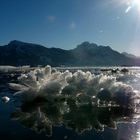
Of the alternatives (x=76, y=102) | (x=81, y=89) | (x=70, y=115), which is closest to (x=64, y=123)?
(x=70, y=115)

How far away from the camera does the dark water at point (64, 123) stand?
37.6 metres

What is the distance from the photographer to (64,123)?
4431 centimetres

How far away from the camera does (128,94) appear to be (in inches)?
2056

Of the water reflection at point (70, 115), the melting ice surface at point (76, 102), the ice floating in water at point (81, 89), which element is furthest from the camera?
the ice floating in water at point (81, 89)

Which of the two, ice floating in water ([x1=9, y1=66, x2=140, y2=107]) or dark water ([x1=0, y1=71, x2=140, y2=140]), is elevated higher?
ice floating in water ([x1=9, y1=66, x2=140, y2=107])

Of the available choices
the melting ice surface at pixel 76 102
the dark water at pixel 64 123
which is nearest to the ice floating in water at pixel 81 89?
the melting ice surface at pixel 76 102

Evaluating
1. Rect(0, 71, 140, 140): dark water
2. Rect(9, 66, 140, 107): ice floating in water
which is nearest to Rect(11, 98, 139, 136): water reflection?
Rect(0, 71, 140, 140): dark water

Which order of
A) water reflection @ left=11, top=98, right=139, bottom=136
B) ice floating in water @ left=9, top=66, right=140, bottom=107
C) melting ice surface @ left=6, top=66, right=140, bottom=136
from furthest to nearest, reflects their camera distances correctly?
ice floating in water @ left=9, top=66, right=140, bottom=107 < melting ice surface @ left=6, top=66, right=140, bottom=136 < water reflection @ left=11, top=98, right=139, bottom=136

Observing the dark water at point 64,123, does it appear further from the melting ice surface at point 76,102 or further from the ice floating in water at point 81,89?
the ice floating in water at point 81,89

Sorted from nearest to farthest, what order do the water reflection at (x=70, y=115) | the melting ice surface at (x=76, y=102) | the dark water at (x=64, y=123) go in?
the dark water at (x=64, y=123) → the water reflection at (x=70, y=115) → the melting ice surface at (x=76, y=102)

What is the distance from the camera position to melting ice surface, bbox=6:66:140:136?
45503 mm

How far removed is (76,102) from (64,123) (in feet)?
57.1

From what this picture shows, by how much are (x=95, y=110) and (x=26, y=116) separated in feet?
33.7

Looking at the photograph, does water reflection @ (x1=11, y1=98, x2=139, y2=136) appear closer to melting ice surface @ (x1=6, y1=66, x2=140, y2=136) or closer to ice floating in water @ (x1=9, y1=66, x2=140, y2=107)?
melting ice surface @ (x1=6, y1=66, x2=140, y2=136)
